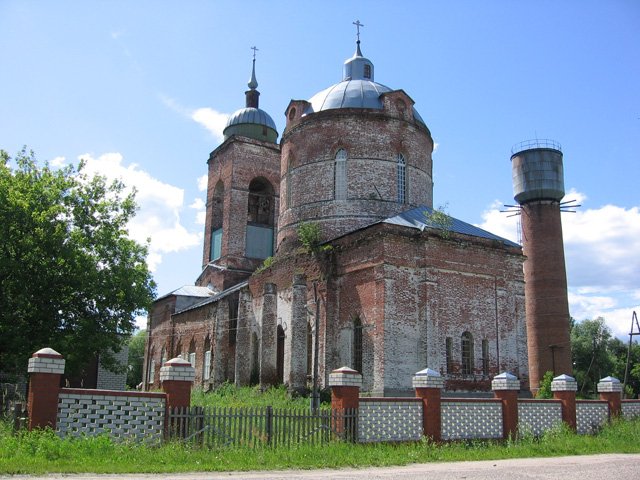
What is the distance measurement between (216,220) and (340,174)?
47.1ft

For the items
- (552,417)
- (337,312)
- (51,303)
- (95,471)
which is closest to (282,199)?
(337,312)

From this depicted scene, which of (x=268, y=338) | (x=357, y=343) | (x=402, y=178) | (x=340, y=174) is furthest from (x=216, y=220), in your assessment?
(x=357, y=343)

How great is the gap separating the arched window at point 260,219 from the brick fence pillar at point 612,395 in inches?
849

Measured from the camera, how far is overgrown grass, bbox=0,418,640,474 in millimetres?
9602

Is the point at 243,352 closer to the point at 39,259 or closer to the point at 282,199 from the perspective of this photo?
the point at 282,199

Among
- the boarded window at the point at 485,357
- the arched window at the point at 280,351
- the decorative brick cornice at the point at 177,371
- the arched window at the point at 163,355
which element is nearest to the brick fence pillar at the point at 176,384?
the decorative brick cornice at the point at 177,371

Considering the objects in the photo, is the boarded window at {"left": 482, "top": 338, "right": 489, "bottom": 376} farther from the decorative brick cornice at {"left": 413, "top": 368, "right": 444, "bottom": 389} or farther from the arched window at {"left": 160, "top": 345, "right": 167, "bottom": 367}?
the arched window at {"left": 160, "top": 345, "right": 167, "bottom": 367}

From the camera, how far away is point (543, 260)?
1337 inches

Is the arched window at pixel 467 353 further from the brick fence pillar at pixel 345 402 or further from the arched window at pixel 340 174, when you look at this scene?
the brick fence pillar at pixel 345 402

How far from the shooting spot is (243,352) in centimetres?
2598

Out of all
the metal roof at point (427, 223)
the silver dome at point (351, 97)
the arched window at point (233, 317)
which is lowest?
the arched window at point (233, 317)

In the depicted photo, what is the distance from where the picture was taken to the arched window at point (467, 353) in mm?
20438

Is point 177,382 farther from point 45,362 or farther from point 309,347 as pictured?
point 309,347

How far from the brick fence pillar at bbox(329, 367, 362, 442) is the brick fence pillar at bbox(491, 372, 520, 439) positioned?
3.98m
